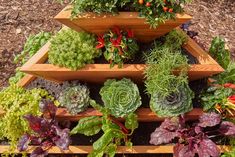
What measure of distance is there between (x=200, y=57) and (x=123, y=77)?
2.53 feet

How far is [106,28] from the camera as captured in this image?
3877 mm

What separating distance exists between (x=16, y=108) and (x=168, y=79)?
152 cm

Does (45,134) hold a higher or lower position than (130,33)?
lower

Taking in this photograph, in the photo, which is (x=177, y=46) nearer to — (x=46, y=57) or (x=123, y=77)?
(x=123, y=77)

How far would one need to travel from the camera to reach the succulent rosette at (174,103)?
4.09 m

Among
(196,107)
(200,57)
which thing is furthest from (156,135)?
(200,57)

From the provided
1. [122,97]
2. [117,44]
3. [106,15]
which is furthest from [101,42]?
[122,97]

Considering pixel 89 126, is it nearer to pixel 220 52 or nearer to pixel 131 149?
pixel 131 149

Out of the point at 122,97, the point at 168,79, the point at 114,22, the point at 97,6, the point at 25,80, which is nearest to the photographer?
the point at 97,6

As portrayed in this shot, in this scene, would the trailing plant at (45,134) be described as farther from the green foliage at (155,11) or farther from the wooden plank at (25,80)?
the green foliage at (155,11)

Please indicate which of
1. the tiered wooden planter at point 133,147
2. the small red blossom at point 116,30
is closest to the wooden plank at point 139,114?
the tiered wooden planter at point 133,147

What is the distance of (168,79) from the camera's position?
13.0 ft

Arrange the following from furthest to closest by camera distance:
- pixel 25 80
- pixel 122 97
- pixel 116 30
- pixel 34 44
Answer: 1. pixel 34 44
2. pixel 25 80
3. pixel 122 97
4. pixel 116 30

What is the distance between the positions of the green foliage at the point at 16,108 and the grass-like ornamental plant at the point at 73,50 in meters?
0.50
